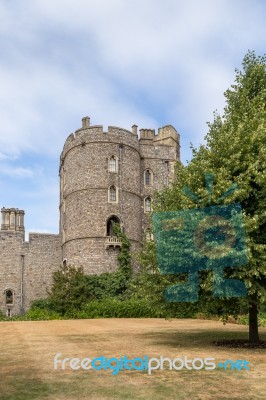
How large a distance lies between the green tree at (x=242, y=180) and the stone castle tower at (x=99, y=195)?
24.1 meters

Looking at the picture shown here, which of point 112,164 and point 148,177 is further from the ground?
point 112,164

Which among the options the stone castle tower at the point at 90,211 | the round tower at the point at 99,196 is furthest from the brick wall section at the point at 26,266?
the round tower at the point at 99,196

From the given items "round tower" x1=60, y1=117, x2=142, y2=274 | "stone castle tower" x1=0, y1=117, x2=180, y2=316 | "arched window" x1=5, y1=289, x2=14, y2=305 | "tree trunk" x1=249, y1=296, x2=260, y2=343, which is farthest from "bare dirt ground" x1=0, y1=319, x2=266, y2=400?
"arched window" x1=5, y1=289, x2=14, y2=305

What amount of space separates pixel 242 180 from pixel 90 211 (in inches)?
1073

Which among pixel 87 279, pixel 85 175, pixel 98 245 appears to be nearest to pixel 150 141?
pixel 85 175

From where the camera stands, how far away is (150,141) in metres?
49.1

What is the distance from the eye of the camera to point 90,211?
42.0 m

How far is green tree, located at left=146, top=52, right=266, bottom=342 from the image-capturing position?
49.0 feet

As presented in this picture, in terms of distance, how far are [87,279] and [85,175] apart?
29.3ft

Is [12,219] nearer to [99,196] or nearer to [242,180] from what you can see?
[99,196]

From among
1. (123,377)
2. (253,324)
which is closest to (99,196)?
(253,324)

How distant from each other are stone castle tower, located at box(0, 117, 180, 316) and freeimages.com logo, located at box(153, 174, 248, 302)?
25.3m

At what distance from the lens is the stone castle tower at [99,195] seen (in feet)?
137

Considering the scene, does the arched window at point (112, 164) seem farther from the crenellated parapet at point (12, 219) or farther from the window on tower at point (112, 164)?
the crenellated parapet at point (12, 219)
